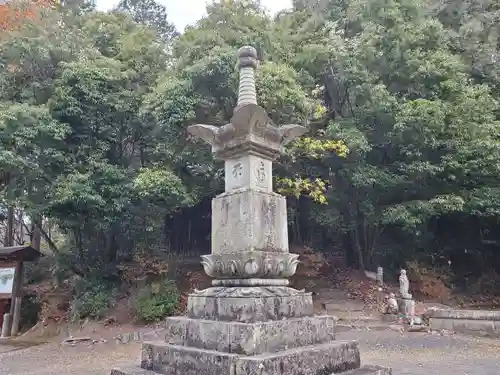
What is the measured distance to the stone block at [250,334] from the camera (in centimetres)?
389

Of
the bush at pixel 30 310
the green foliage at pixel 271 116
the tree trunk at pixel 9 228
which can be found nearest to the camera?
the green foliage at pixel 271 116

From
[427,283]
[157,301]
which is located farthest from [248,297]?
[427,283]

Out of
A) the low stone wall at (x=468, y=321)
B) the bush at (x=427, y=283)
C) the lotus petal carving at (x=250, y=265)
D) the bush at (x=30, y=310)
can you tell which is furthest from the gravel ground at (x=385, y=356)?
the bush at (x=30, y=310)

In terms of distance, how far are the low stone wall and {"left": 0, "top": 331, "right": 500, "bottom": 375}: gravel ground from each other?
0.79 m

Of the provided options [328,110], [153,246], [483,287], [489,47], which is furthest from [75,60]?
[483,287]

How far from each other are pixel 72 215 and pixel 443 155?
12.3m

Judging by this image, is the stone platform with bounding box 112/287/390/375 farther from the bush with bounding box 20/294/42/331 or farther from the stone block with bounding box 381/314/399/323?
the bush with bounding box 20/294/42/331

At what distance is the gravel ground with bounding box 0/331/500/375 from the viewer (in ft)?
22.6

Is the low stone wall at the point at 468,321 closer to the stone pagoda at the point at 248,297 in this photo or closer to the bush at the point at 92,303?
the stone pagoda at the point at 248,297

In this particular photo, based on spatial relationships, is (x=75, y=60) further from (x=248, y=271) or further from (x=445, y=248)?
(x=445, y=248)

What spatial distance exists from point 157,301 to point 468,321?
8771 mm

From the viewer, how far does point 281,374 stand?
3.74 meters

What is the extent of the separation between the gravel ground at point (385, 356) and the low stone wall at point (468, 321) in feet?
2.60

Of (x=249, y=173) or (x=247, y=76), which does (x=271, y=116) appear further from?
(x=249, y=173)
